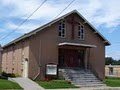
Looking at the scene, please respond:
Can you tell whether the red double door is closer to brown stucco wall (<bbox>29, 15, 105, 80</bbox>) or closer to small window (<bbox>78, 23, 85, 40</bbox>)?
brown stucco wall (<bbox>29, 15, 105, 80</bbox>)

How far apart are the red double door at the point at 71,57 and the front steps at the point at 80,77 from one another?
5.32ft

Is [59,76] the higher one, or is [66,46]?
[66,46]

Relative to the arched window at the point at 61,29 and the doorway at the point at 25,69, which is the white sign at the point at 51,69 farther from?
the arched window at the point at 61,29

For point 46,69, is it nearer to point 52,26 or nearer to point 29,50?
point 29,50

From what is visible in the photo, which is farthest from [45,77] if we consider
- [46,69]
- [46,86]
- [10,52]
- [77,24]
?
[10,52]

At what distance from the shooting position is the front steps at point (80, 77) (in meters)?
26.4

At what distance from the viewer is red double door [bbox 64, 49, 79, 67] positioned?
31094 millimetres

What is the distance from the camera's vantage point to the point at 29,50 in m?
27.9

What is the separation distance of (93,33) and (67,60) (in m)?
5.00

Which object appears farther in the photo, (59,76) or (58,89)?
(59,76)

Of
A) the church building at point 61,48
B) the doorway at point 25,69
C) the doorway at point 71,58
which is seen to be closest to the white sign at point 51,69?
the church building at point 61,48

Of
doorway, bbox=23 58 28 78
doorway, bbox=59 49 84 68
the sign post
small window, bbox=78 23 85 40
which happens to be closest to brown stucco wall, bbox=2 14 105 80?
small window, bbox=78 23 85 40

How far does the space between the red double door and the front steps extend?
5.32 feet

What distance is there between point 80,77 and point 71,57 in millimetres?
4175
